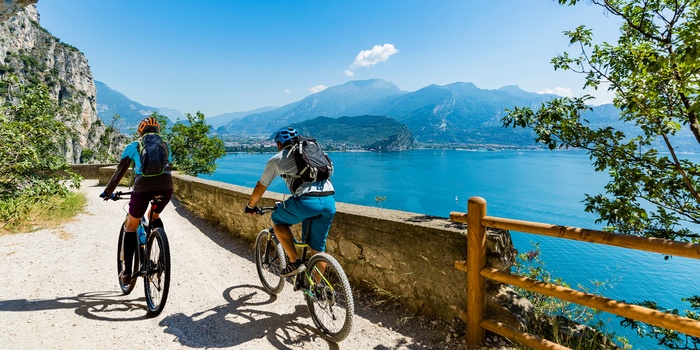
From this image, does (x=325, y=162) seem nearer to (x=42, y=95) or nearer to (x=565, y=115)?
(x=565, y=115)

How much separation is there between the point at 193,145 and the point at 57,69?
312 feet

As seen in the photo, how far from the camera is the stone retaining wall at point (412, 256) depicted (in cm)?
288

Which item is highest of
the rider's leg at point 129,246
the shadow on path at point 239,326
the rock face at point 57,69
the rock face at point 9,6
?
the rock face at point 57,69

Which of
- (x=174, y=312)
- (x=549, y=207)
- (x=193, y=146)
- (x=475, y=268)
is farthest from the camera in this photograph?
(x=549, y=207)

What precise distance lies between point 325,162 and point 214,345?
6.49 feet

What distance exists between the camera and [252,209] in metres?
3.28

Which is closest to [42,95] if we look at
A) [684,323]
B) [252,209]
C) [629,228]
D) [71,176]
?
[71,176]

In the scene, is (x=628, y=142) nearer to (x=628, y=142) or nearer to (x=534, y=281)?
(x=628, y=142)

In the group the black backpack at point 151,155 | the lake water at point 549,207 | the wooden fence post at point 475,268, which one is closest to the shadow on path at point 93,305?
the black backpack at point 151,155

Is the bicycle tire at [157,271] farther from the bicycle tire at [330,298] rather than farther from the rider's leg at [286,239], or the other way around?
the bicycle tire at [330,298]

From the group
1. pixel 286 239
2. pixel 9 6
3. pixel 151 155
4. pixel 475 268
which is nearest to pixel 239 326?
pixel 286 239

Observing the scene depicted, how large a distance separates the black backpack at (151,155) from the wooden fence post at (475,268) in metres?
3.14

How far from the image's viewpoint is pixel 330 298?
2.97 meters

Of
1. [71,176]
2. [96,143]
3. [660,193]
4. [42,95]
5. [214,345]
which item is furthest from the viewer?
[96,143]
